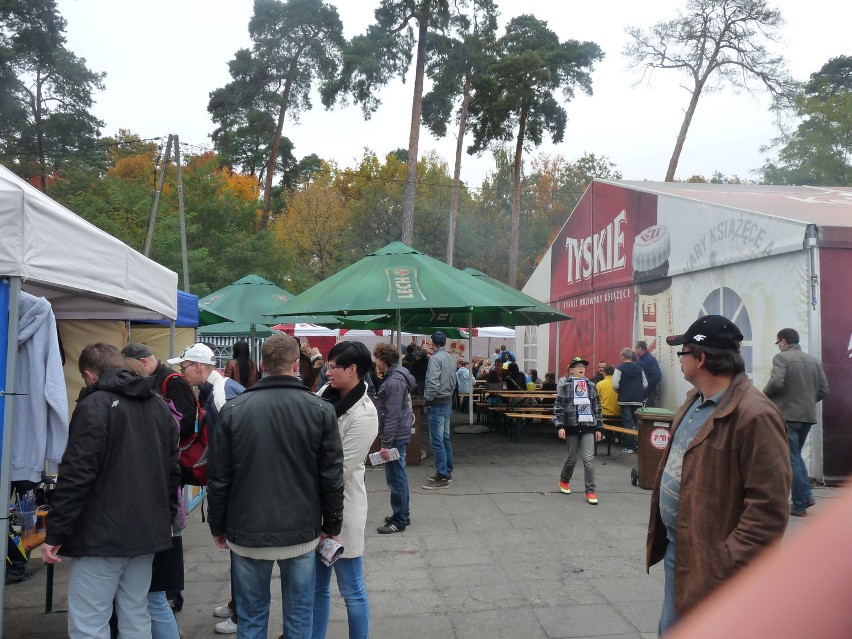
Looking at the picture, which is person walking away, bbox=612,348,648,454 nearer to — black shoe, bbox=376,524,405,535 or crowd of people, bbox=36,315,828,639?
black shoe, bbox=376,524,405,535

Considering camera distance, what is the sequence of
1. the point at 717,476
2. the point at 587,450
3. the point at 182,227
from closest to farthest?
the point at 717,476
the point at 587,450
the point at 182,227

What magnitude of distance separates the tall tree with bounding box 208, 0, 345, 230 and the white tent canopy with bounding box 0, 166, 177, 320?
2590 cm

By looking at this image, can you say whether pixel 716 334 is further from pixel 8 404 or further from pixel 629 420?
pixel 629 420

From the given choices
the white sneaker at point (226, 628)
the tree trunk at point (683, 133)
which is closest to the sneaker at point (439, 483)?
the white sneaker at point (226, 628)

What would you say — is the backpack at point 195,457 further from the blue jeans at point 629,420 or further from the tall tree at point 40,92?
the tall tree at point 40,92

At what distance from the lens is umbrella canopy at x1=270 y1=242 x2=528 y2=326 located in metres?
9.17

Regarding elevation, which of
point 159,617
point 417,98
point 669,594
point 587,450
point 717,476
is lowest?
point 159,617

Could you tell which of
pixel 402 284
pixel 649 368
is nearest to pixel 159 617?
pixel 402 284

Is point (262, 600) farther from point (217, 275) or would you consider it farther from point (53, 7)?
point (53, 7)

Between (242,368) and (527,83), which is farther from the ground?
(527,83)

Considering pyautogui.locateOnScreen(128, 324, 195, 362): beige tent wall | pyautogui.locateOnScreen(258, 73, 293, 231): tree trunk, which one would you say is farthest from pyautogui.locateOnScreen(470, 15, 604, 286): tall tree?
pyautogui.locateOnScreen(128, 324, 195, 362): beige tent wall

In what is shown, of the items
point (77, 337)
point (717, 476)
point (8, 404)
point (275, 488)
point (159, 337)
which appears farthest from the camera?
point (159, 337)

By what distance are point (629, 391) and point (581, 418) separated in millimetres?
4223

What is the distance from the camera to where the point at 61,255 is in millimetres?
3824
